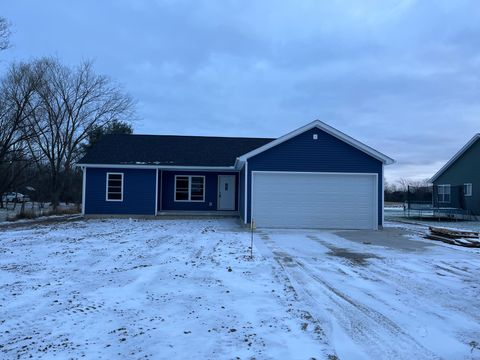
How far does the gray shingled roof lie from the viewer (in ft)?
70.8

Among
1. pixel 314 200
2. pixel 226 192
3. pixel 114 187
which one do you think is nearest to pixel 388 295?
pixel 314 200

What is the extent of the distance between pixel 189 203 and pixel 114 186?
157 inches

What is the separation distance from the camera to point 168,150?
23.3 metres

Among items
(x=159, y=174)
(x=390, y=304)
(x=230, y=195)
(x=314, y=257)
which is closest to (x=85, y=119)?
(x=159, y=174)

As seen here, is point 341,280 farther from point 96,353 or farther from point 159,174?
point 159,174

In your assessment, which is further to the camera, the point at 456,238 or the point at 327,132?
the point at 327,132

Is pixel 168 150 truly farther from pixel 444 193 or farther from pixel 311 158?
pixel 444 193

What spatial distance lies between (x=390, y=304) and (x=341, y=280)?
155cm

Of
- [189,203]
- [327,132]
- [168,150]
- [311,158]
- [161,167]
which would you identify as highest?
[327,132]

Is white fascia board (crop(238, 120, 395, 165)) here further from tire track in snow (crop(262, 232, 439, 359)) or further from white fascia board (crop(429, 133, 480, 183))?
white fascia board (crop(429, 133, 480, 183))

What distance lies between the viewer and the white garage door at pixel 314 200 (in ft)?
56.6

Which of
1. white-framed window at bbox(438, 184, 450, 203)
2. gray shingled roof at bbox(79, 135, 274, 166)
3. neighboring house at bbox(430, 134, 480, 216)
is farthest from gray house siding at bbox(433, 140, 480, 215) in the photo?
gray shingled roof at bbox(79, 135, 274, 166)

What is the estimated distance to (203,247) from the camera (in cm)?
1126

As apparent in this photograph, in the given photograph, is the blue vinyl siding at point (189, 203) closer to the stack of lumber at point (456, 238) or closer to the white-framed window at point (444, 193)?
the stack of lumber at point (456, 238)
